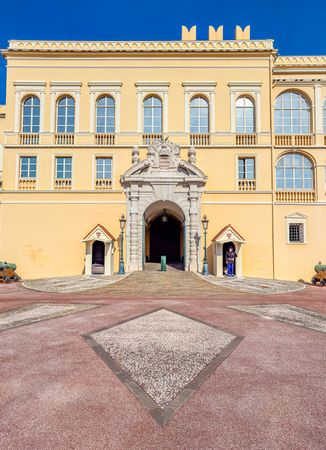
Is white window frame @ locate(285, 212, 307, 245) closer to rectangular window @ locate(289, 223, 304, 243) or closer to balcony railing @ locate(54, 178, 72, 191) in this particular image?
rectangular window @ locate(289, 223, 304, 243)

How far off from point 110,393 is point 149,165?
16.2 metres

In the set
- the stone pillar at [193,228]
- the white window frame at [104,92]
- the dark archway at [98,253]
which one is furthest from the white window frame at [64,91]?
the stone pillar at [193,228]

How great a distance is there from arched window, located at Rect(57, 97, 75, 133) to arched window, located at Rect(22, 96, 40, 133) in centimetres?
151

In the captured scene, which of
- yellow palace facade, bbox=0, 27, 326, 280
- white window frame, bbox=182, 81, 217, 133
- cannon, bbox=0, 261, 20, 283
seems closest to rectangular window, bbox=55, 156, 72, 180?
yellow palace facade, bbox=0, 27, 326, 280

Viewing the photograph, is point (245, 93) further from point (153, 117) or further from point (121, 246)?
point (121, 246)

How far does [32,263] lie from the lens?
18609mm

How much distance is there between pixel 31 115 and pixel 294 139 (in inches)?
756

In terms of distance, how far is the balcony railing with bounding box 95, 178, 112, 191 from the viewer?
62.2ft

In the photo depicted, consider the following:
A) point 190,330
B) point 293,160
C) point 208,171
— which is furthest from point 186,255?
point 190,330

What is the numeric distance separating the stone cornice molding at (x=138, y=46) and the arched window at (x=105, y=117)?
12.8 ft

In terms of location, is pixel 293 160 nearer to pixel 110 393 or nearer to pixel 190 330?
pixel 190 330

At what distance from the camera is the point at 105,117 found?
19.5 metres

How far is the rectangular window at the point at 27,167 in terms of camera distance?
1914cm

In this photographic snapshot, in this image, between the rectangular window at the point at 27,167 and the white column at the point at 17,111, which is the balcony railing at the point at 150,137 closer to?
the rectangular window at the point at 27,167
